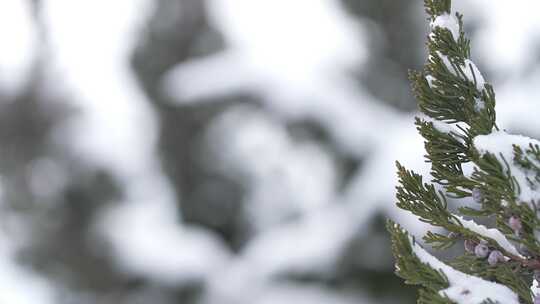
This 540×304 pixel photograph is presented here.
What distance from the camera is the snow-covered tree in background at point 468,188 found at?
0.69 metres

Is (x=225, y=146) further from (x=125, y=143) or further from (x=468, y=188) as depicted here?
(x=468, y=188)

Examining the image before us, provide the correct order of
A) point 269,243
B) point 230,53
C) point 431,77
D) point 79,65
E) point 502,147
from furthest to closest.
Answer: point 79,65, point 230,53, point 269,243, point 431,77, point 502,147

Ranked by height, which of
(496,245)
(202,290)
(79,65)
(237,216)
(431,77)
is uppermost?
(79,65)

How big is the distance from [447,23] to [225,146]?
3723mm

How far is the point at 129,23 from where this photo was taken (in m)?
5.02

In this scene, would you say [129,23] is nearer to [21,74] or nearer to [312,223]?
[21,74]

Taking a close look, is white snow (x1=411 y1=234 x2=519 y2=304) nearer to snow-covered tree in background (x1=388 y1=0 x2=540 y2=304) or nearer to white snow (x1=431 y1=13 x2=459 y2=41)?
snow-covered tree in background (x1=388 y1=0 x2=540 y2=304)

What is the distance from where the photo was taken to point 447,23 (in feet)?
2.67

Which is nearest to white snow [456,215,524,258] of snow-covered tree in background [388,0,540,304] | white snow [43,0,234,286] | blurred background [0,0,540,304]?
snow-covered tree in background [388,0,540,304]

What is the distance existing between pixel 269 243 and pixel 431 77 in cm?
357

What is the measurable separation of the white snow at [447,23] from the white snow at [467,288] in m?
0.24

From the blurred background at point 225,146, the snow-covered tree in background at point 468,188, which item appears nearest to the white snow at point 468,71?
the snow-covered tree in background at point 468,188

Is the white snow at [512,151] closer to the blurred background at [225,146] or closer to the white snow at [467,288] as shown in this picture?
the white snow at [467,288]

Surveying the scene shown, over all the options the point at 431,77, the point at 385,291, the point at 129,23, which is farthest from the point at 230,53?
the point at 431,77
